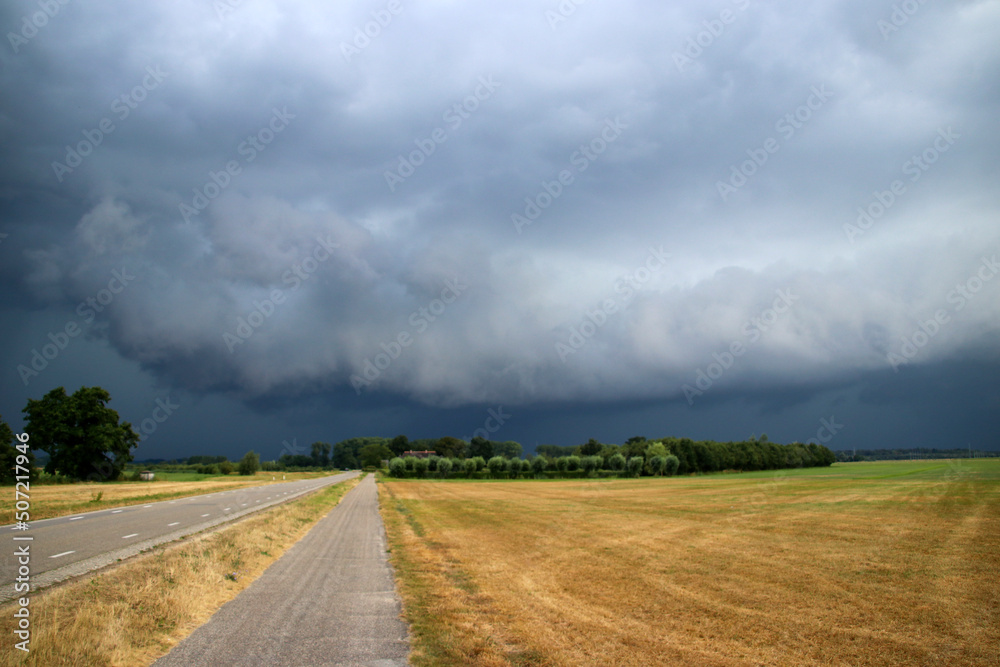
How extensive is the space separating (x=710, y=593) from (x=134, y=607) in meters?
12.8

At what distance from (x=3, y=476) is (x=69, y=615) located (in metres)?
82.4

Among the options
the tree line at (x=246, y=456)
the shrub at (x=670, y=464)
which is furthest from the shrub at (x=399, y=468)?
the shrub at (x=670, y=464)

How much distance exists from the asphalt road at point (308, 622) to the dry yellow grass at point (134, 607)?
1.33ft

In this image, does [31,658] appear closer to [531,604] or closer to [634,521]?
[531,604]

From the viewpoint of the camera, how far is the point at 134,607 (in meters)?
10.8

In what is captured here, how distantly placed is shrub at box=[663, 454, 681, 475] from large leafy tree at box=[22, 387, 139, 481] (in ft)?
367

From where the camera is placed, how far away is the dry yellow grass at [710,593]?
967cm

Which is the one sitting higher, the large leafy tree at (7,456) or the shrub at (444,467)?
the large leafy tree at (7,456)

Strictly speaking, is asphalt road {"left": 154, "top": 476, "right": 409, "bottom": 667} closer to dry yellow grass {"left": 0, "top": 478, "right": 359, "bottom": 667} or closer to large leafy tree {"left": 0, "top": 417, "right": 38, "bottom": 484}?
dry yellow grass {"left": 0, "top": 478, "right": 359, "bottom": 667}

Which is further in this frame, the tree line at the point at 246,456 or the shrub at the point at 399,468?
the shrub at the point at 399,468

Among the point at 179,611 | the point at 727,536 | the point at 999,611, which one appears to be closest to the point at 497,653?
the point at 179,611

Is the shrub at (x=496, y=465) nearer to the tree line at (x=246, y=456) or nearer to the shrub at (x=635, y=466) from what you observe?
the tree line at (x=246, y=456)

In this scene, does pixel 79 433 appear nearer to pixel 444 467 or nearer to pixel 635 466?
pixel 444 467

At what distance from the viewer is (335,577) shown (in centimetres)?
1580
